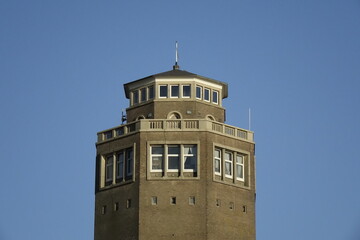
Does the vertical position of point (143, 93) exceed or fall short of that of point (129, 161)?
A: it exceeds it

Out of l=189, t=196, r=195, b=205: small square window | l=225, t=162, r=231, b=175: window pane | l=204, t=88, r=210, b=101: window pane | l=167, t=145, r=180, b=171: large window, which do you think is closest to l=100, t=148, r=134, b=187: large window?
l=167, t=145, r=180, b=171: large window

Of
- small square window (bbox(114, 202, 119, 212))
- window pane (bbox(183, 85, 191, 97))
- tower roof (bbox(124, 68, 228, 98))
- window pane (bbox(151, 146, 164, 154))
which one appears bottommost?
small square window (bbox(114, 202, 119, 212))

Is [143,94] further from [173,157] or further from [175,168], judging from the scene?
[175,168]

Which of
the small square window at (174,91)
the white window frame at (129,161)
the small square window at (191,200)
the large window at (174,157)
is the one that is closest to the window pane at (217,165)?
the large window at (174,157)

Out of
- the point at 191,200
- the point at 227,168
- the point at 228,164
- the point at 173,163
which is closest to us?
the point at 191,200

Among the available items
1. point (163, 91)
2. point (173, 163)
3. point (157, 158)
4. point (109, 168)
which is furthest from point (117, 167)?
point (163, 91)

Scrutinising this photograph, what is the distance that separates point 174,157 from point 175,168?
89cm

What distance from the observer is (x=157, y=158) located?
10444 cm

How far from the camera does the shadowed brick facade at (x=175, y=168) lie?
102 meters

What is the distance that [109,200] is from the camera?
105875 millimetres

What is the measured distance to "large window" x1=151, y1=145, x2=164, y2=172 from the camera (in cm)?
10406

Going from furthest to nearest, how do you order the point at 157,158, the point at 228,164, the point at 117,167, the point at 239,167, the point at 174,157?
1. the point at 239,167
2. the point at 117,167
3. the point at 228,164
4. the point at 157,158
5. the point at 174,157

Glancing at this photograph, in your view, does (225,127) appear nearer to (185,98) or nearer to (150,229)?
(185,98)

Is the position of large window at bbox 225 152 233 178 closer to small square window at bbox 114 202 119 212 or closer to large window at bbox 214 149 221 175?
large window at bbox 214 149 221 175
